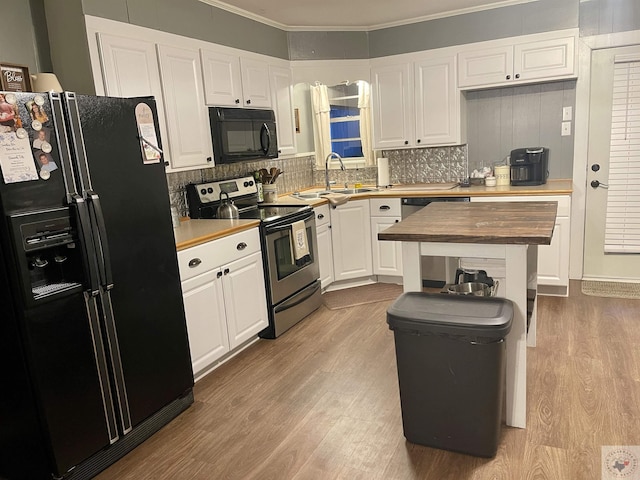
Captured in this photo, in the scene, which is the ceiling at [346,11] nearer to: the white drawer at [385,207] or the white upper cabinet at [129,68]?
the white upper cabinet at [129,68]

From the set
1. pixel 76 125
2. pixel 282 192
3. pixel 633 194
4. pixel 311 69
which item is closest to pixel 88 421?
pixel 76 125

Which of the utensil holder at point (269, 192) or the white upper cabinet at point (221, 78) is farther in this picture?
the utensil holder at point (269, 192)

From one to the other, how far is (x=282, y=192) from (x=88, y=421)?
306cm

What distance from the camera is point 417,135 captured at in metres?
4.64

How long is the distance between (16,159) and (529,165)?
3.82 m

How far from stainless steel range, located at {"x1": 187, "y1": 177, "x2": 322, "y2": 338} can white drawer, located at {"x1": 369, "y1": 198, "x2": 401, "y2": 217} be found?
78 cm

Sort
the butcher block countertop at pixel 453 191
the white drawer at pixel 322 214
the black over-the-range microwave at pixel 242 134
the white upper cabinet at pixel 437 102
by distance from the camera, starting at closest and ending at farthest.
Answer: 1. the black over-the-range microwave at pixel 242 134
2. the butcher block countertop at pixel 453 191
3. the white drawer at pixel 322 214
4. the white upper cabinet at pixel 437 102

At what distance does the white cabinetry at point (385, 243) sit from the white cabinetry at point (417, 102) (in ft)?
2.16

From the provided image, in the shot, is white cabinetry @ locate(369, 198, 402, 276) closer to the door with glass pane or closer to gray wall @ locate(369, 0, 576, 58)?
gray wall @ locate(369, 0, 576, 58)

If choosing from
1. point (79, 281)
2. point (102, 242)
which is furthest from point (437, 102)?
point (79, 281)

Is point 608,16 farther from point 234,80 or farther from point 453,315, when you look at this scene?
point 453,315

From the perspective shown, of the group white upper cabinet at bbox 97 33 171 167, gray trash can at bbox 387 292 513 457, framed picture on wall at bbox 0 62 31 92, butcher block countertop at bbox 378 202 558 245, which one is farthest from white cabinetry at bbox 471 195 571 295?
framed picture on wall at bbox 0 62 31 92

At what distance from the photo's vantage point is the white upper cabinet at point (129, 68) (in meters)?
2.73

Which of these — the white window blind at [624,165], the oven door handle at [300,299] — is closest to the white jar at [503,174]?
the white window blind at [624,165]
